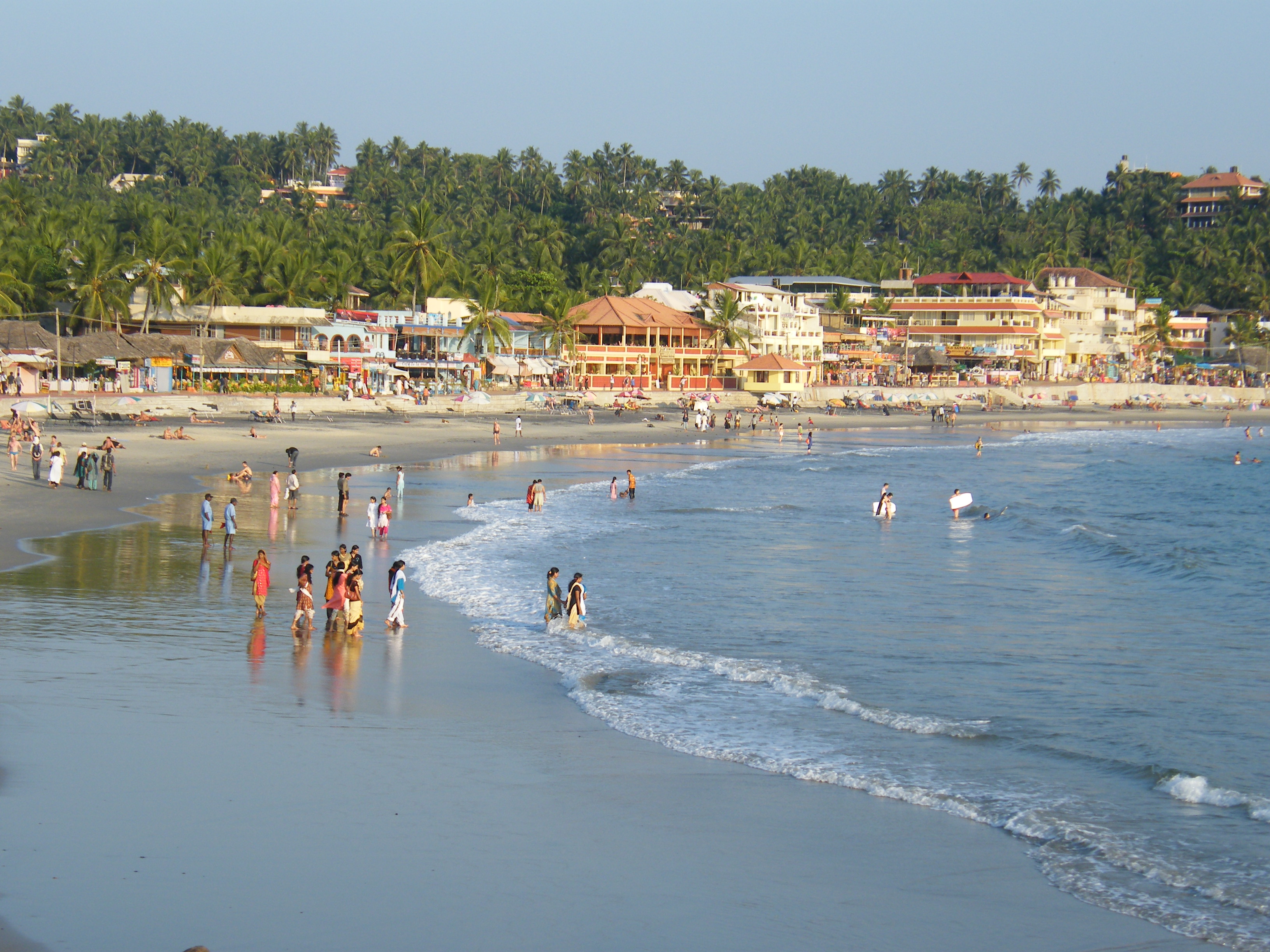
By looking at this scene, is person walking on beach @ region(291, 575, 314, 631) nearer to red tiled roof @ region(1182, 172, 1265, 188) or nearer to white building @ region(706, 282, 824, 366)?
white building @ region(706, 282, 824, 366)

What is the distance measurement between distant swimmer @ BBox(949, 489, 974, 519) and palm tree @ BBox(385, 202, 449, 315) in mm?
47732

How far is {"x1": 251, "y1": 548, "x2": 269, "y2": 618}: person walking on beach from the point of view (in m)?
16.7

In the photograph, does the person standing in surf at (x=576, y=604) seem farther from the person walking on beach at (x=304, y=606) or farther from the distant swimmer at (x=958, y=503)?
the distant swimmer at (x=958, y=503)

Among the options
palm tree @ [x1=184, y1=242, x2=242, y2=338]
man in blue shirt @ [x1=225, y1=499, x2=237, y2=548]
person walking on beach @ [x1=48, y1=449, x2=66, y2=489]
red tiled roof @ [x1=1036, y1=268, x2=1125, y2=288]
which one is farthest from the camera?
red tiled roof @ [x1=1036, y1=268, x2=1125, y2=288]

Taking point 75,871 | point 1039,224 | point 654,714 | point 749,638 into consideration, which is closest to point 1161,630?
A: point 749,638

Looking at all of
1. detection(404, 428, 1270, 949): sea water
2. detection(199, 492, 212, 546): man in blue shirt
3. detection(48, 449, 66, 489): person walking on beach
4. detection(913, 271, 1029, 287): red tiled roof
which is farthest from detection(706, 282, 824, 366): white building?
detection(199, 492, 212, 546): man in blue shirt

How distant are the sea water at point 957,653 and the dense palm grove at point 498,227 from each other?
133 ft

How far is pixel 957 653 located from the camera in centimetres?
1695

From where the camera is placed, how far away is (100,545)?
22219 millimetres

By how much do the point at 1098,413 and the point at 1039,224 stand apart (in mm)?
49957

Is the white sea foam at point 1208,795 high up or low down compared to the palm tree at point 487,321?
down

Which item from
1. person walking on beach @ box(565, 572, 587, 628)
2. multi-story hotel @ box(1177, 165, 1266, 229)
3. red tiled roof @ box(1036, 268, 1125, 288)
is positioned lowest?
person walking on beach @ box(565, 572, 587, 628)

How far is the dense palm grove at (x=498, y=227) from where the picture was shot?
6681 cm

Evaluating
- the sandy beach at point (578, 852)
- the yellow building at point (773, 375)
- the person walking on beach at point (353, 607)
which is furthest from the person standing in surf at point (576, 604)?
the yellow building at point (773, 375)
